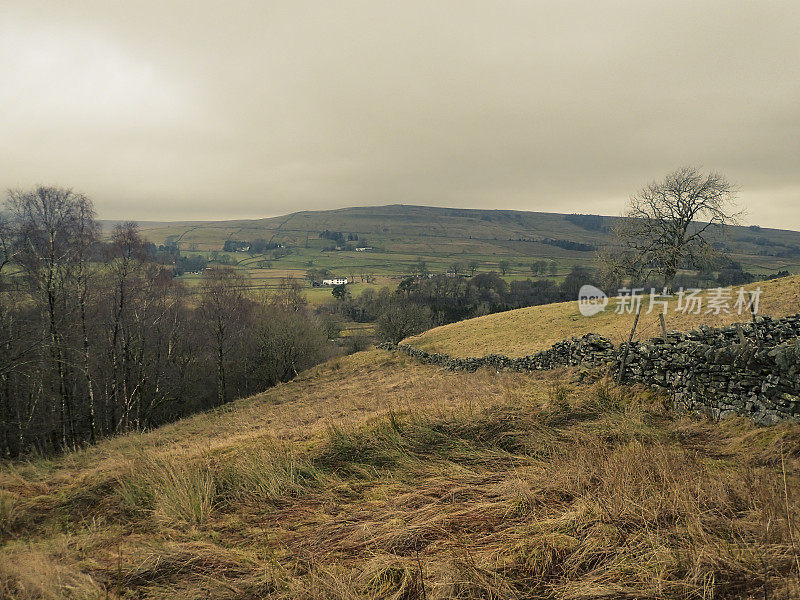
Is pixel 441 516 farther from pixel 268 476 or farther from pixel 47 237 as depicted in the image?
pixel 47 237

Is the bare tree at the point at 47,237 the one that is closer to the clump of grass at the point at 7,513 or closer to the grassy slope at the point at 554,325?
the clump of grass at the point at 7,513

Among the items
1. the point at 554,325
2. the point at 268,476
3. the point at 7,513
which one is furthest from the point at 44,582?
the point at 554,325

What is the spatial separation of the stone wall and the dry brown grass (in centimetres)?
46

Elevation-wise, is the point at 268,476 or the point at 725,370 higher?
the point at 725,370

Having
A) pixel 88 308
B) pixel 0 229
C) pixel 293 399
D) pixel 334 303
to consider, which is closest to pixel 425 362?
pixel 293 399

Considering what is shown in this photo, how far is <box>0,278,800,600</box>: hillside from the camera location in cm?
264

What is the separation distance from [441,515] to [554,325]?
26571 millimetres

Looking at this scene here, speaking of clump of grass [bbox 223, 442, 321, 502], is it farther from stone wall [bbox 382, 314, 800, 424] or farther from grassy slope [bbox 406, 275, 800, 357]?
grassy slope [bbox 406, 275, 800, 357]

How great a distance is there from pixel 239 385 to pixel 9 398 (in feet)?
67.4

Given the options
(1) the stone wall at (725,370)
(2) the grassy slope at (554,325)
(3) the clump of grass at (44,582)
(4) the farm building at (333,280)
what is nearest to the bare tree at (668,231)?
(2) the grassy slope at (554,325)

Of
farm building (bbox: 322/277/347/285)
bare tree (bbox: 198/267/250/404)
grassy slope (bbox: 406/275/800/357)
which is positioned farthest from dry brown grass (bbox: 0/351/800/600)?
farm building (bbox: 322/277/347/285)

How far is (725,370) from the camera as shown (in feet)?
19.8

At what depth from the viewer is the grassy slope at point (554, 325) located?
1955 centimetres

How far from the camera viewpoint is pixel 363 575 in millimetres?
2811
